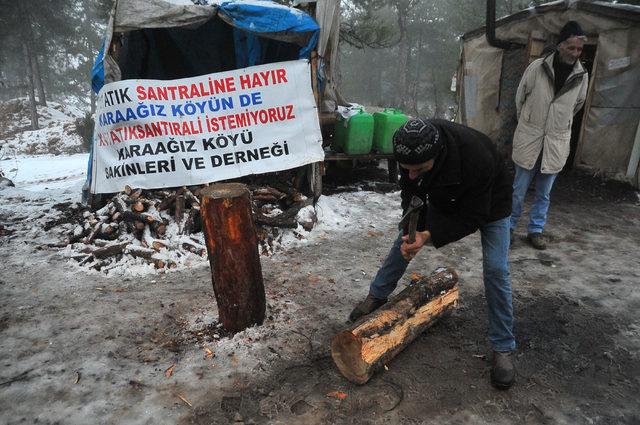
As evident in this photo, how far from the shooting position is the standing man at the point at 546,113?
174 inches

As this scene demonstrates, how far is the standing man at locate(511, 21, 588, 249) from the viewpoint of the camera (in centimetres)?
443

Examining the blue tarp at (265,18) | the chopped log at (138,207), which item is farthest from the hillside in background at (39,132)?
the blue tarp at (265,18)

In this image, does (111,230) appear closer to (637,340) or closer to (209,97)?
(209,97)

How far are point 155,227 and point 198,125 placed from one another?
159cm

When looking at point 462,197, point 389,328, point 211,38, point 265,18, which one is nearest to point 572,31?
point 462,197

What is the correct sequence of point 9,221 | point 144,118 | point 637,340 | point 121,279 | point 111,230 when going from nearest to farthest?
1. point 637,340
2. point 121,279
3. point 111,230
4. point 144,118
5. point 9,221

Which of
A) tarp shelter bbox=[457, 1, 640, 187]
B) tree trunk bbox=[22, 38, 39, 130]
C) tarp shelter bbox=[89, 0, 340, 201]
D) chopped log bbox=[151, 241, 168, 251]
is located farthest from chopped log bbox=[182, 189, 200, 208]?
tree trunk bbox=[22, 38, 39, 130]

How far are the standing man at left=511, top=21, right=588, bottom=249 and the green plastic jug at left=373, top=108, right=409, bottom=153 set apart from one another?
2507mm

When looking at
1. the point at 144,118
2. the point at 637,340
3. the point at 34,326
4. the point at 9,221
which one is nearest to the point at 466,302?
the point at 637,340

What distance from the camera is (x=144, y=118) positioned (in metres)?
5.51

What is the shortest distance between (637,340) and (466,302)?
133 cm

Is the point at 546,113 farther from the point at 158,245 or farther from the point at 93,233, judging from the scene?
the point at 93,233

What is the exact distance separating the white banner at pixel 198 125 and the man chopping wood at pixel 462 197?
3.39 metres

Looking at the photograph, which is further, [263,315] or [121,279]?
[121,279]
